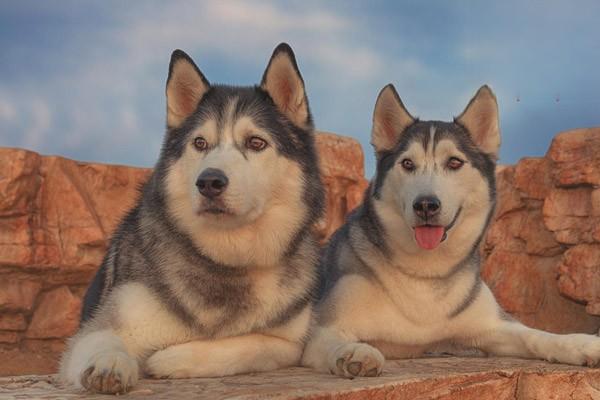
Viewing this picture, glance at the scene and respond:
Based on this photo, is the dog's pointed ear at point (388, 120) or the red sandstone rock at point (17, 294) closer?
the dog's pointed ear at point (388, 120)

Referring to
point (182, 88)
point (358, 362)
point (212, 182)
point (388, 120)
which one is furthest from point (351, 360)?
point (388, 120)

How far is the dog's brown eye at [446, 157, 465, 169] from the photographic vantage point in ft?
13.4

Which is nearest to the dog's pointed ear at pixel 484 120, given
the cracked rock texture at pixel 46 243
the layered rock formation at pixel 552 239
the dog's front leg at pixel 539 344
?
the dog's front leg at pixel 539 344

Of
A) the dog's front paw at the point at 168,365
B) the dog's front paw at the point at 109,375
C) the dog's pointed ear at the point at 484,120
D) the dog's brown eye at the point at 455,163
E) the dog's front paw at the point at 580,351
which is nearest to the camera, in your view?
the dog's front paw at the point at 109,375

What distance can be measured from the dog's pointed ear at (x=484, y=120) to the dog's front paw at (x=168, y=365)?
246 centimetres

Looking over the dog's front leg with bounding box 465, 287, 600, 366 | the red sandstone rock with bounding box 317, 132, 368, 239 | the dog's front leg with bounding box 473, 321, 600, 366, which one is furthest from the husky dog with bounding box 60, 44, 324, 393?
the red sandstone rock with bounding box 317, 132, 368, 239

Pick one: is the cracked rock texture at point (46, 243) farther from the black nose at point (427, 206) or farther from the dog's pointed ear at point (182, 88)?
the dog's pointed ear at point (182, 88)

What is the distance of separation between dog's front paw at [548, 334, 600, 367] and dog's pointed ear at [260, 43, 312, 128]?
78.0 inches

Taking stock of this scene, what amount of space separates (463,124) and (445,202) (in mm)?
842

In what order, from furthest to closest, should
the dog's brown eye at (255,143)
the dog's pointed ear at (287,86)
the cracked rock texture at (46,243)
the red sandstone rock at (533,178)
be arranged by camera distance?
the red sandstone rock at (533,178), the cracked rock texture at (46,243), the dog's pointed ear at (287,86), the dog's brown eye at (255,143)

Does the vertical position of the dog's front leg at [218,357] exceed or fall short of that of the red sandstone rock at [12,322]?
it exceeds it

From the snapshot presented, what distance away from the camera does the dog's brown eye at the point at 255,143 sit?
3.19m

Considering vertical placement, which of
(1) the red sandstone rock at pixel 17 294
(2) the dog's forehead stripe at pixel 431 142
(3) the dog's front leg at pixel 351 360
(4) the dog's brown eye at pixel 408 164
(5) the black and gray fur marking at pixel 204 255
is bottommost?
(1) the red sandstone rock at pixel 17 294

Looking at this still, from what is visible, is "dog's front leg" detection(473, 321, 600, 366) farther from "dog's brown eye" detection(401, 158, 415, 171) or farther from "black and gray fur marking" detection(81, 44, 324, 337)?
"black and gray fur marking" detection(81, 44, 324, 337)
